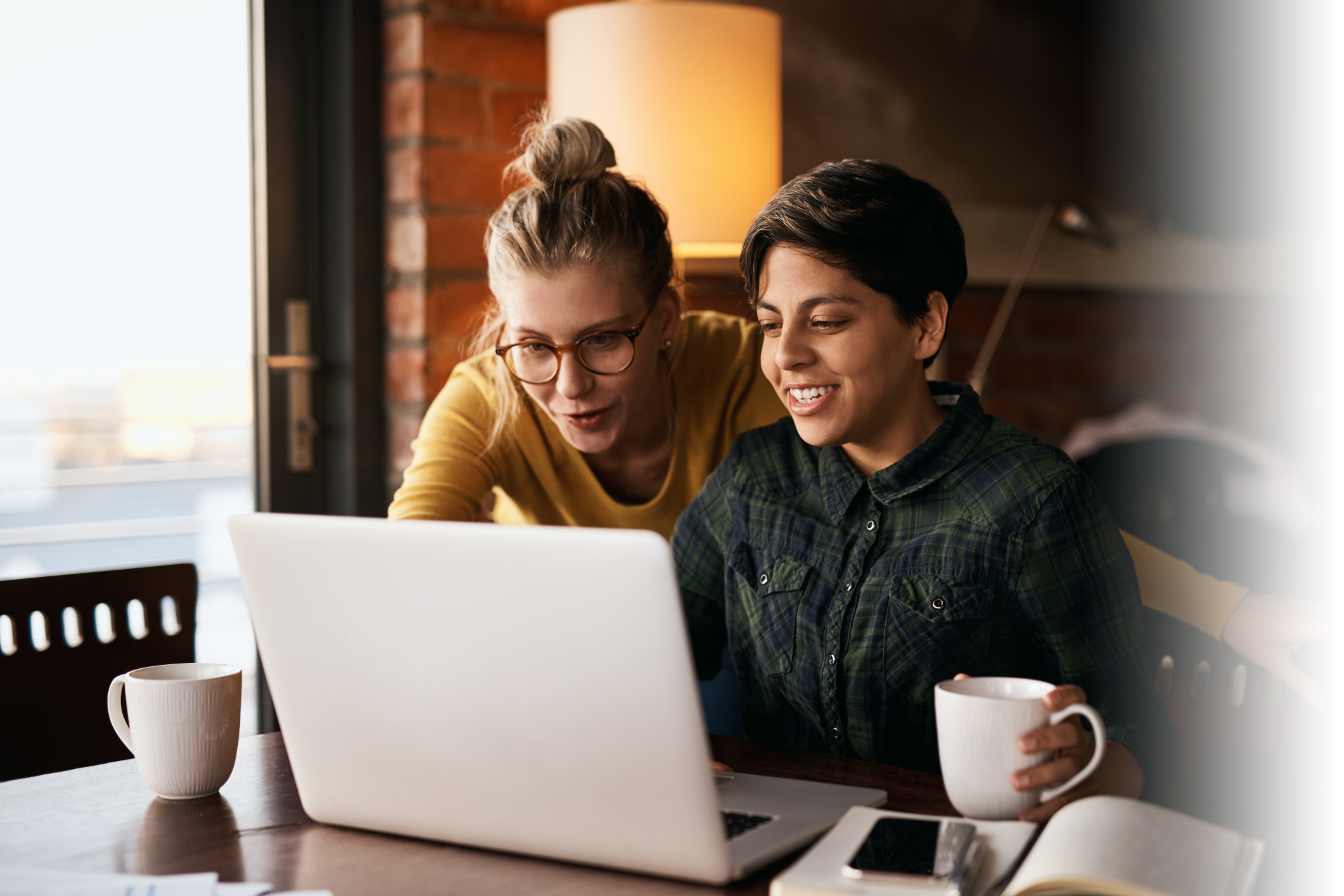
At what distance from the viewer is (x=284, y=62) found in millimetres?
2186

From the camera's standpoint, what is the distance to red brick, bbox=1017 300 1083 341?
286 centimetres

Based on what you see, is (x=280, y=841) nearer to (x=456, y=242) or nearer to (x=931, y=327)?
(x=931, y=327)

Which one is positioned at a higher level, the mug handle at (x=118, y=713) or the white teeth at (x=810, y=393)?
the white teeth at (x=810, y=393)

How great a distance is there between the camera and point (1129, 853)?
0.70 metres

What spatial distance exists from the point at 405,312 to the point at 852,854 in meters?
1.57

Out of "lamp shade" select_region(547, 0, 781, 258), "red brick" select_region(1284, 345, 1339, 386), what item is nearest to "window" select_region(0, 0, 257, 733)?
"lamp shade" select_region(547, 0, 781, 258)

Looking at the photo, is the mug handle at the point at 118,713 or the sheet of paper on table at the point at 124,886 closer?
the sheet of paper on table at the point at 124,886

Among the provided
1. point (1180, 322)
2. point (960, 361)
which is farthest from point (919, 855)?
point (1180, 322)

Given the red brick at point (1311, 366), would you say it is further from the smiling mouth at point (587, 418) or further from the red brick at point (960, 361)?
the smiling mouth at point (587, 418)

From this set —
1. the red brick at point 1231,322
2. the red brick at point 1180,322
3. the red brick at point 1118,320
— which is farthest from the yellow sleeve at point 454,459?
the red brick at point 1231,322

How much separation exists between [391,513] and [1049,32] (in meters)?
2.09

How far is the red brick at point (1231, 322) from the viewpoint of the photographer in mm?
3312

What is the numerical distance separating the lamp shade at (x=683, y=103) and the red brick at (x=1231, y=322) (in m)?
A: 1.84

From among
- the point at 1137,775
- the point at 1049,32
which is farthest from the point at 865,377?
the point at 1049,32
